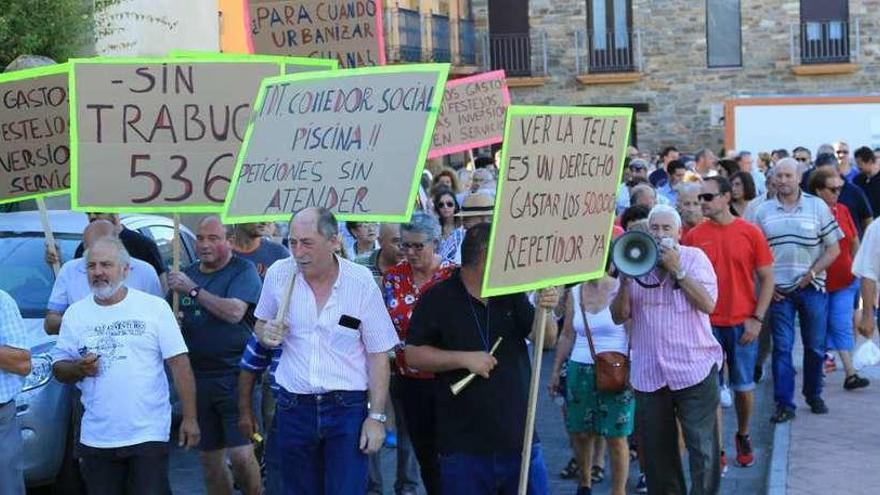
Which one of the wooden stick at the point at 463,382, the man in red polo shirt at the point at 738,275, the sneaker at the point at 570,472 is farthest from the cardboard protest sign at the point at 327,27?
the wooden stick at the point at 463,382

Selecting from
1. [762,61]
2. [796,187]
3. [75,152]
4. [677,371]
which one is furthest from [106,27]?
[762,61]

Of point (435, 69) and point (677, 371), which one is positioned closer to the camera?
point (435, 69)

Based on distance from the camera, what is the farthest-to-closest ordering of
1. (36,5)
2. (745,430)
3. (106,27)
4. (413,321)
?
1. (106,27)
2. (36,5)
3. (745,430)
4. (413,321)

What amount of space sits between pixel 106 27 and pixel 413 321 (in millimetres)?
14141

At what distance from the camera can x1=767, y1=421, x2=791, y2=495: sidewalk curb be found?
364 inches

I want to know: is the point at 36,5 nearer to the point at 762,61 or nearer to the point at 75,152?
the point at 75,152

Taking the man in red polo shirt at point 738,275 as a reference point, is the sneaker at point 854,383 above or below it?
below

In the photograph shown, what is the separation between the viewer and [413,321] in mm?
6777

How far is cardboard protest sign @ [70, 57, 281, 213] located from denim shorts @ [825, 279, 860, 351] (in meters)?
5.87

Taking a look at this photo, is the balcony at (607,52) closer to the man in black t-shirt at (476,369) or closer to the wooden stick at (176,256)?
the wooden stick at (176,256)

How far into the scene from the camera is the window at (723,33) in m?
41.3

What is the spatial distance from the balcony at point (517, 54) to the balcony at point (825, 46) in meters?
6.34

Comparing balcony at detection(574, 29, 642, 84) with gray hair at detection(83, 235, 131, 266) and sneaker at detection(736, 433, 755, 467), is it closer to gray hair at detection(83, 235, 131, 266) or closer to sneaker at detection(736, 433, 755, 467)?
sneaker at detection(736, 433, 755, 467)

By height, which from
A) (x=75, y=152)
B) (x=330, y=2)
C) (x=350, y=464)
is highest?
(x=330, y=2)
